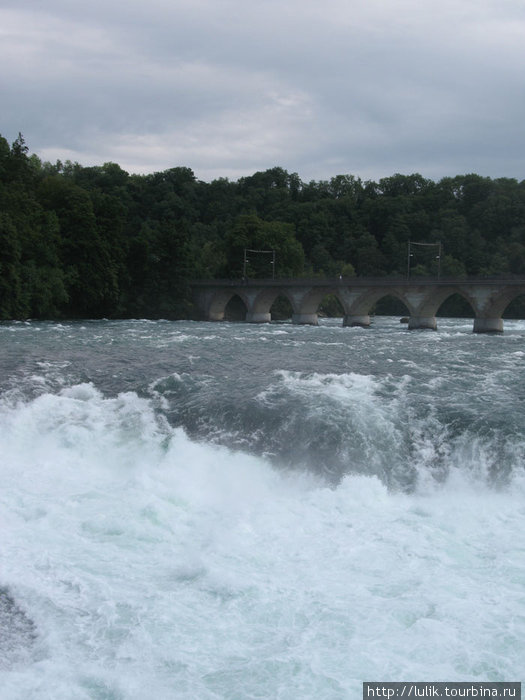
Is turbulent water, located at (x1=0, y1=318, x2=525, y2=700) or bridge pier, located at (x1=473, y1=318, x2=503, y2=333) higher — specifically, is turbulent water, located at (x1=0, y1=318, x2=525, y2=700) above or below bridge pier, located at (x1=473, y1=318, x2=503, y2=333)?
below

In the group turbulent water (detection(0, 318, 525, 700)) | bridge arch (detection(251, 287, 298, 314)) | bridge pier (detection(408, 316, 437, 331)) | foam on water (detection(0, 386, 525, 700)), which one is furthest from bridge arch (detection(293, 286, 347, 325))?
foam on water (detection(0, 386, 525, 700))

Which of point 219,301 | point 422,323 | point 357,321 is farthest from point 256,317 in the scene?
point 422,323

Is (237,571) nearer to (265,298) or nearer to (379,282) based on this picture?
(379,282)

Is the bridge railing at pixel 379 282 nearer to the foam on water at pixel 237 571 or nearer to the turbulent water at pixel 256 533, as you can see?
the turbulent water at pixel 256 533

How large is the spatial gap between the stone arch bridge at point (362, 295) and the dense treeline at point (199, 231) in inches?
176

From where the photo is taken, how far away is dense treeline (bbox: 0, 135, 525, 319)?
62.4 m

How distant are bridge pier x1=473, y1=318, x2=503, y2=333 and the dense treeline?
3162 cm

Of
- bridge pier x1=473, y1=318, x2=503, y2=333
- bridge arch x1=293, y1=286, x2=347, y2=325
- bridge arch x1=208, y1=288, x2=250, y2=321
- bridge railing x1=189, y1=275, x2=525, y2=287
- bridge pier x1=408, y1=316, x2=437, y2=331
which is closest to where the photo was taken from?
bridge pier x1=473, y1=318, x2=503, y2=333

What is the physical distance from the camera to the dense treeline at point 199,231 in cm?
6241

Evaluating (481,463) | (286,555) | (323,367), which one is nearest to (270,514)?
(286,555)

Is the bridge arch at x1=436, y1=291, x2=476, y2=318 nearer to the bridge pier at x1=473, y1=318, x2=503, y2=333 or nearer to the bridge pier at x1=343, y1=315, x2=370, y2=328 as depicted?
the bridge pier at x1=343, y1=315, x2=370, y2=328

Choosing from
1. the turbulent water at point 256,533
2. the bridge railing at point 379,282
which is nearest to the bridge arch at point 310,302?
the bridge railing at point 379,282

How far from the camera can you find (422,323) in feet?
225

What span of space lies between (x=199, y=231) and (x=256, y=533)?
11943 centimetres
